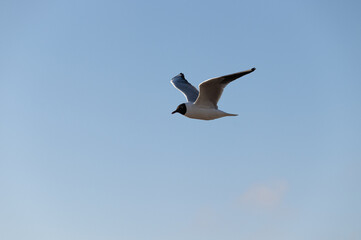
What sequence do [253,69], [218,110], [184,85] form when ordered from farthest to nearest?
[184,85]
[218,110]
[253,69]

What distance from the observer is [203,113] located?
71.5 ft

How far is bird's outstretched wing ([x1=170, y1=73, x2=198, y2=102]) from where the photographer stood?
24423mm

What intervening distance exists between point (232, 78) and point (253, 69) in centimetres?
165

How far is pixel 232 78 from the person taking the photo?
20.0 m

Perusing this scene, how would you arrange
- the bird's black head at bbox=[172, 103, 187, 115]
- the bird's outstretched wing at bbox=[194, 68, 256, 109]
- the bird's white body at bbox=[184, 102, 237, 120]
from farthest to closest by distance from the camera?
the bird's black head at bbox=[172, 103, 187, 115] → the bird's white body at bbox=[184, 102, 237, 120] → the bird's outstretched wing at bbox=[194, 68, 256, 109]

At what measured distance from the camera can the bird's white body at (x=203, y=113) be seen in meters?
21.7

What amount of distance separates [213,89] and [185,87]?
5.05m

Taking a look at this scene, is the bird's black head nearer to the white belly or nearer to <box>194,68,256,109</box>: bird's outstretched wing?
the white belly

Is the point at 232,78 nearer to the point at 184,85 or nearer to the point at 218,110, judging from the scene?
the point at 218,110

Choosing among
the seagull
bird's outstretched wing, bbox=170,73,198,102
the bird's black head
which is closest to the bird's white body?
the seagull

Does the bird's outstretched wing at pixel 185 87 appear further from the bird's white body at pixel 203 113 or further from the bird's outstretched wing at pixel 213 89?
the bird's outstretched wing at pixel 213 89

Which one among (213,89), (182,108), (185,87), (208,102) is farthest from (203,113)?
(185,87)

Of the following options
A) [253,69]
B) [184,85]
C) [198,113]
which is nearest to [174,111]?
[198,113]

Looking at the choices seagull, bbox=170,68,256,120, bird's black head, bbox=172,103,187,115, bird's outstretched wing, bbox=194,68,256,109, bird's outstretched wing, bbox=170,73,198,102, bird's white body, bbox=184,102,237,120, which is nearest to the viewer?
bird's outstretched wing, bbox=194,68,256,109
